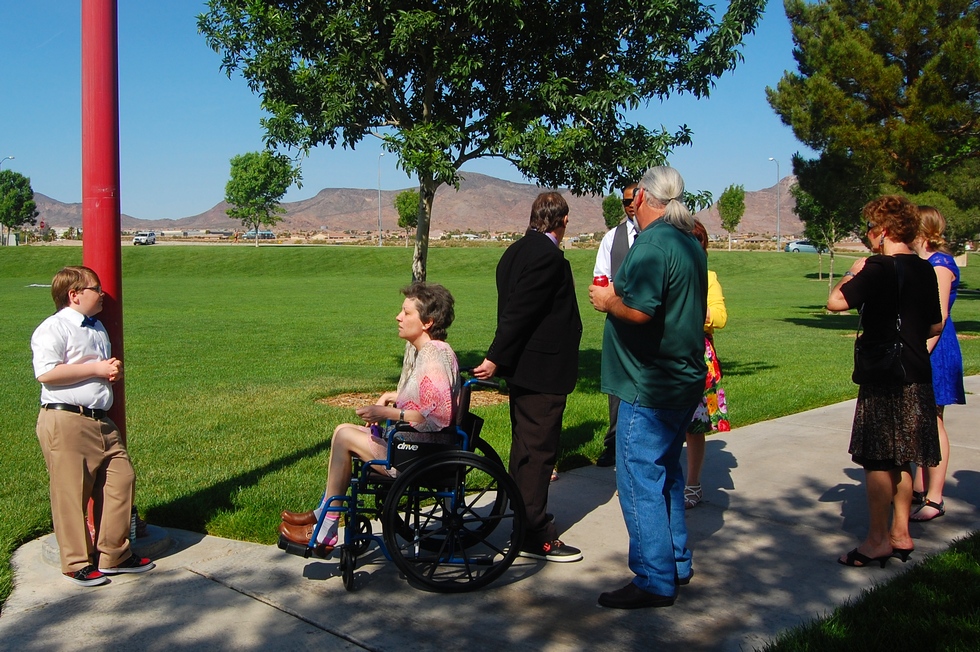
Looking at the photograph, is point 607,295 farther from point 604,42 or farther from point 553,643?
point 604,42

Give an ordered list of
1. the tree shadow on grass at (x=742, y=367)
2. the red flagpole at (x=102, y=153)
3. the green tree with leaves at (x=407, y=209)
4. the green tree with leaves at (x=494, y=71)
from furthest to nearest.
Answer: the green tree with leaves at (x=407, y=209) → the tree shadow on grass at (x=742, y=367) → the green tree with leaves at (x=494, y=71) → the red flagpole at (x=102, y=153)

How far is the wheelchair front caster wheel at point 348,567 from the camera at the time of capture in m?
3.99

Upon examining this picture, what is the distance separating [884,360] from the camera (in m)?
4.42

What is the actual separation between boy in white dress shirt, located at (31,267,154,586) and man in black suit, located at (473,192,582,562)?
69.7 inches

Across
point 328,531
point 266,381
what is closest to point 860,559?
point 328,531

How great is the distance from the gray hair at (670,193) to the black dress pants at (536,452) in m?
1.09

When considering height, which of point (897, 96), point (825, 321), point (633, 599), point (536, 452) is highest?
point (897, 96)

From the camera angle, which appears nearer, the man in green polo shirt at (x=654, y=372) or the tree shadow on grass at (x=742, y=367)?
the man in green polo shirt at (x=654, y=372)

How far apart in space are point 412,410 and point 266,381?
7.78m

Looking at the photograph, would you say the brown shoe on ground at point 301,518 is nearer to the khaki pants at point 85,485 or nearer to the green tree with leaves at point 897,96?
the khaki pants at point 85,485

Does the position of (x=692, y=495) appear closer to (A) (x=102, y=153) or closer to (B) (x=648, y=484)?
(B) (x=648, y=484)

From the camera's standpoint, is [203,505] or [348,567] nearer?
[348,567]

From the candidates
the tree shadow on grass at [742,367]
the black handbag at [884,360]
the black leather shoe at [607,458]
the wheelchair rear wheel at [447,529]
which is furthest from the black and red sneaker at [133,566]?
the tree shadow on grass at [742,367]

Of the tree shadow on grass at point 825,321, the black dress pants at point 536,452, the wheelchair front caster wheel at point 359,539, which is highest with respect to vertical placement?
the black dress pants at point 536,452
